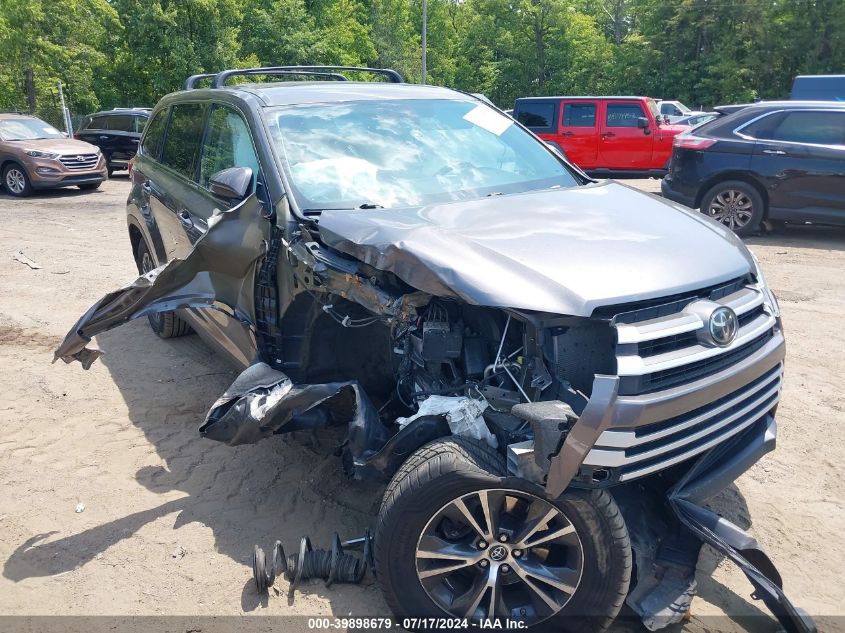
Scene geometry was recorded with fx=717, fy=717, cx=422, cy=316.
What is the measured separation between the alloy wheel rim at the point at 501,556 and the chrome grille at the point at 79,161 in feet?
48.6

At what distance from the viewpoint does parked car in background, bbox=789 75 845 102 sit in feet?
44.0

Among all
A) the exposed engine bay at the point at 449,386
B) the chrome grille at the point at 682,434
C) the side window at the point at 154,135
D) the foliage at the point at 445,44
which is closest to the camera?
the chrome grille at the point at 682,434

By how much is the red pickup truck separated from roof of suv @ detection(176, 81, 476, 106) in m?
11.6

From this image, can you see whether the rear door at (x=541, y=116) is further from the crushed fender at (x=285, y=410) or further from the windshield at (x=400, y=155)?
the crushed fender at (x=285, y=410)

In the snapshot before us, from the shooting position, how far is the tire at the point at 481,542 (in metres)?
2.47

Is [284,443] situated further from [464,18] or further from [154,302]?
[464,18]

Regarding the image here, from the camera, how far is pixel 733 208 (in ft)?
31.4

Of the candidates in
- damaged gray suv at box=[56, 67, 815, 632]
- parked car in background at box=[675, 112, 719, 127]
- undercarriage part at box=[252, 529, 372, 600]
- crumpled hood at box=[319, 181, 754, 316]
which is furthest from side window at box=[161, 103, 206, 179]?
parked car in background at box=[675, 112, 719, 127]

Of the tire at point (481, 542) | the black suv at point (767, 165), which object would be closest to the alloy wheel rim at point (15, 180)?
the black suv at point (767, 165)

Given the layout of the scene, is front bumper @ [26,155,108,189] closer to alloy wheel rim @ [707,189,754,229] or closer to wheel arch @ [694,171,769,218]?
wheel arch @ [694,171,769,218]

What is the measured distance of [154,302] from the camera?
3.93 metres

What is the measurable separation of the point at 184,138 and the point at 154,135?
2.88ft

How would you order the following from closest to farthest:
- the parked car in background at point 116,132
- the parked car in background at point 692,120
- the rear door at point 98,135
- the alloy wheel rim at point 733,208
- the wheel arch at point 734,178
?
the wheel arch at point 734,178, the alloy wheel rim at point 733,208, the parked car in background at point 692,120, the parked car in background at point 116,132, the rear door at point 98,135

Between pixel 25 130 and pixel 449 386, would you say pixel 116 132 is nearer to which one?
pixel 25 130
